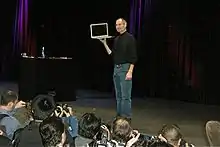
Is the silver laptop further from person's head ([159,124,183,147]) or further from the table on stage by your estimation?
person's head ([159,124,183,147])

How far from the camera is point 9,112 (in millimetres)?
3934

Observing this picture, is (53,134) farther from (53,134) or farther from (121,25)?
(121,25)

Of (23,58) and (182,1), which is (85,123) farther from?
(182,1)

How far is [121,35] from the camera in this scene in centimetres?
667

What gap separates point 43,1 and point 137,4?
3.36 meters

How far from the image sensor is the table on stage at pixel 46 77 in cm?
959

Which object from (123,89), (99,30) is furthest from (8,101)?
(99,30)

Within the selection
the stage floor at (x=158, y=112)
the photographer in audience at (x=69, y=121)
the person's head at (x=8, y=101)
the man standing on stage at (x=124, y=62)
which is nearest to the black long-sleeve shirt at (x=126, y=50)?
the man standing on stage at (x=124, y=62)

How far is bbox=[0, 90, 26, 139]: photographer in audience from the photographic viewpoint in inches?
146

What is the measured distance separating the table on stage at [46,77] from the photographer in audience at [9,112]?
544cm

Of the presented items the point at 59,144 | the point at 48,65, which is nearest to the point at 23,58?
the point at 48,65

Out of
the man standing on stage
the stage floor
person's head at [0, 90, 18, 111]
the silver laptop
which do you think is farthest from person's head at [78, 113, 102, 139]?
the silver laptop

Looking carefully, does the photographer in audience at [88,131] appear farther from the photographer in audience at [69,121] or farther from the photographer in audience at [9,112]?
the photographer in audience at [9,112]

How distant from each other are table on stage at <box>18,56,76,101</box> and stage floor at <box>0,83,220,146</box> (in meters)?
0.36
